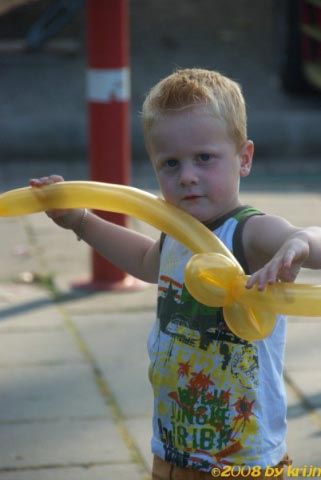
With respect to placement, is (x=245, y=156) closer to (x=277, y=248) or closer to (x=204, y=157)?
(x=204, y=157)

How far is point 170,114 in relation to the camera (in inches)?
95.0

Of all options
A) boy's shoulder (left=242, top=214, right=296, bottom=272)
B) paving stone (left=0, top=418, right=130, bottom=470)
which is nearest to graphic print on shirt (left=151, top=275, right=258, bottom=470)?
boy's shoulder (left=242, top=214, right=296, bottom=272)

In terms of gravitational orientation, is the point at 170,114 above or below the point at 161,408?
above

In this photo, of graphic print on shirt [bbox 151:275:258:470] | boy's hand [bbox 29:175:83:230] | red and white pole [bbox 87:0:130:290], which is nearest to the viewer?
graphic print on shirt [bbox 151:275:258:470]

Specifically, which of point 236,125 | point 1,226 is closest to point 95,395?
point 236,125

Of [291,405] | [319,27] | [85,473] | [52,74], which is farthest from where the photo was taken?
[52,74]

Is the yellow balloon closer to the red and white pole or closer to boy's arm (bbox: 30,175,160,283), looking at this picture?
boy's arm (bbox: 30,175,160,283)

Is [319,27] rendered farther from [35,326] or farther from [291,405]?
[291,405]

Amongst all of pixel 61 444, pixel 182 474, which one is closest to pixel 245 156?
pixel 182 474

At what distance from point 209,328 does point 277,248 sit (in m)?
0.25

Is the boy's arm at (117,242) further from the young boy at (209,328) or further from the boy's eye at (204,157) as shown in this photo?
the boy's eye at (204,157)

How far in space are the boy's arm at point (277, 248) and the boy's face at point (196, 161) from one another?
101mm

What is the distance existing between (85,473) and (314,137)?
514 centimetres

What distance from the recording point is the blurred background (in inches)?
314
